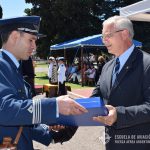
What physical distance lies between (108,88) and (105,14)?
108 feet

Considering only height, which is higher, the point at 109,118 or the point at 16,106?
the point at 16,106

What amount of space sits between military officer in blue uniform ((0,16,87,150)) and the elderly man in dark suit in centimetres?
42

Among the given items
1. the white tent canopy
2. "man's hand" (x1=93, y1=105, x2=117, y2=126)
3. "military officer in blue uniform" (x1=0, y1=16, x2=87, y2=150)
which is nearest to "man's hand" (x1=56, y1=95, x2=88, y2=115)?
"military officer in blue uniform" (x1=0, y1=16, x2=87, y2=150)

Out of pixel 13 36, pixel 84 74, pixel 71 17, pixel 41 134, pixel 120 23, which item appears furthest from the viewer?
pixel 71 17

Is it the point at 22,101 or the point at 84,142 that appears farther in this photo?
the point at 84,142

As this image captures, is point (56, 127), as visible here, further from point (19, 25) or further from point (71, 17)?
point (71, 17)

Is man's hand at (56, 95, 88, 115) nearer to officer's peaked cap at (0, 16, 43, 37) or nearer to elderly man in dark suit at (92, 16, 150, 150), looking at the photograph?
elderly man in dark suit at (92, 16, 150, 150)

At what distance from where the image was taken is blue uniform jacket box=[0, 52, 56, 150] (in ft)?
7.55

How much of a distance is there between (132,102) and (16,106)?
1063 millimetres

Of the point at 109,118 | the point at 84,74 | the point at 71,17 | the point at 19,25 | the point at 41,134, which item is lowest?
the point at 84,74

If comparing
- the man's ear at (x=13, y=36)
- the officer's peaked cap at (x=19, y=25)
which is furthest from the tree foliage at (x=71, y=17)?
the man's ear at (x=13, y=36)

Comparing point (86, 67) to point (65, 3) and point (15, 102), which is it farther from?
point (15, 102)

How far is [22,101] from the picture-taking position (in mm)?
2361

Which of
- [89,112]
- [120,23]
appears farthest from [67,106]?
[120,23]
